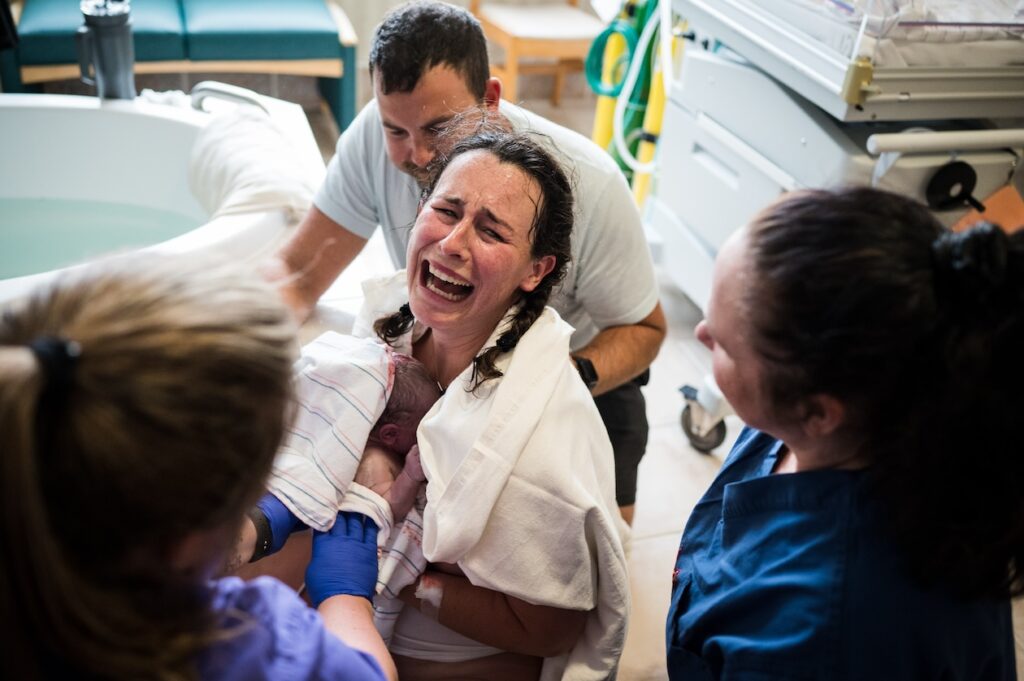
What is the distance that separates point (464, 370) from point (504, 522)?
0.23m

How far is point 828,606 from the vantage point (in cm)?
79

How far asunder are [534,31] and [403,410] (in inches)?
107

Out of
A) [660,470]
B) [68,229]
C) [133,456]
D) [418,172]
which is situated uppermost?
[133,456]

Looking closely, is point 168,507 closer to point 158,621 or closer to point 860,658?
point 158,621

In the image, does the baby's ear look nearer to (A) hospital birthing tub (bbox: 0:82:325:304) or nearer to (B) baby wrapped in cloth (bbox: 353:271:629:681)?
(B) baby wrapped in cloth (bbox: 353:271:629:681)

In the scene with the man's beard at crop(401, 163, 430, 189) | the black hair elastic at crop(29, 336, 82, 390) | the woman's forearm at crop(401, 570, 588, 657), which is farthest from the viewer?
the man's beard at crop(401, 163, 430, 189)

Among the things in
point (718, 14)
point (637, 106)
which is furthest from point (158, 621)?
point (637, 106)

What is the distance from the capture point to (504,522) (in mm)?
1044

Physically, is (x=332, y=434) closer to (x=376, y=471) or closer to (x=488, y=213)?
Result: (x=376, y=471)

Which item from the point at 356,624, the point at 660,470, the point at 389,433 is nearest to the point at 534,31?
the point at 660,470

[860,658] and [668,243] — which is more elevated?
[860,658]

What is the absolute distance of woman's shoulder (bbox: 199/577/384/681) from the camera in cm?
64

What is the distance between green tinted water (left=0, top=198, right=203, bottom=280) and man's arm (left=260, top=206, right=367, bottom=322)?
81 centimetres

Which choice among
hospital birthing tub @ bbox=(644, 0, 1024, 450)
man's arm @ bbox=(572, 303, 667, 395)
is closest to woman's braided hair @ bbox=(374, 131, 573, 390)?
man's arm @ bbox=(572, 303, 667, 395)
